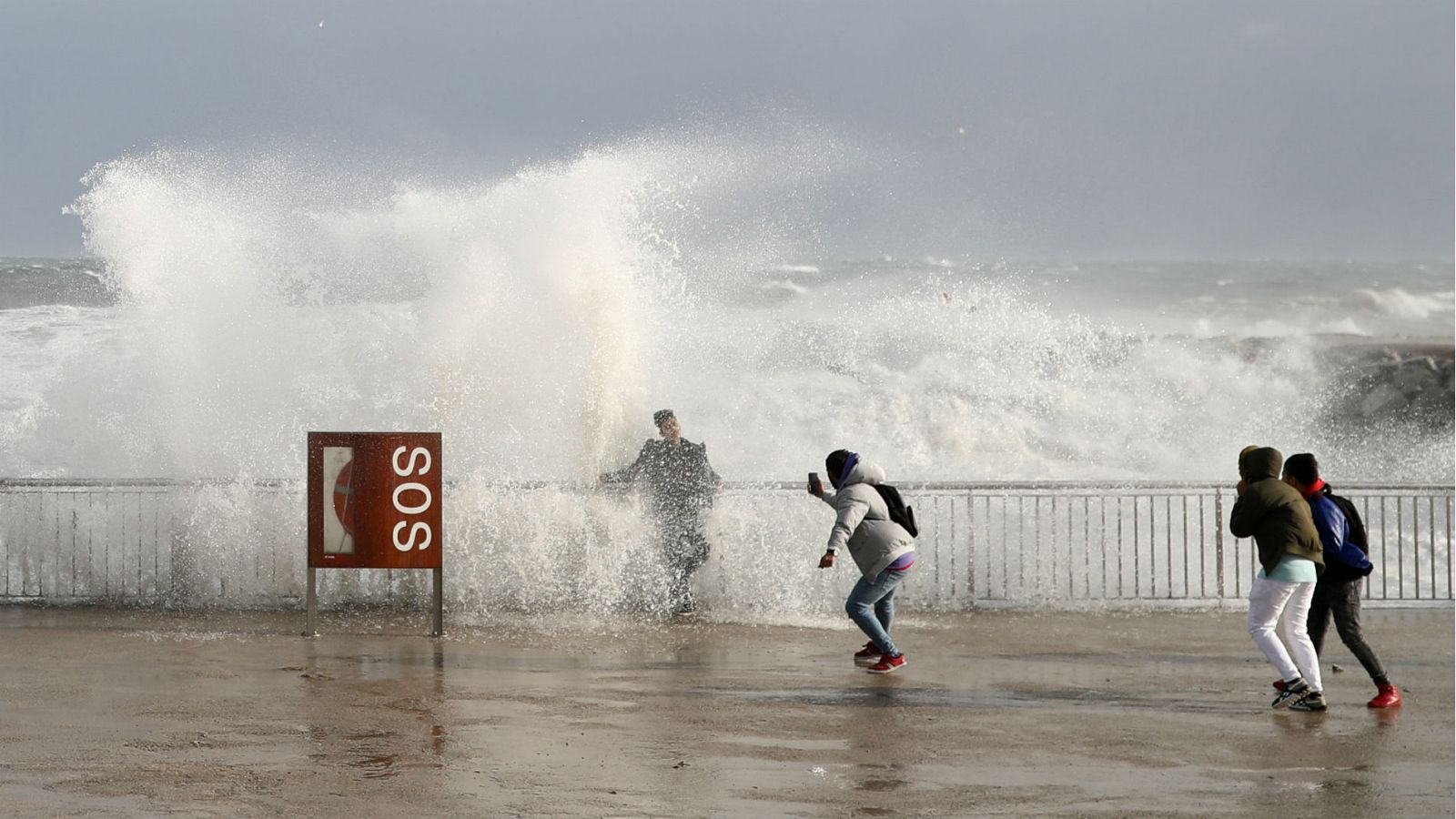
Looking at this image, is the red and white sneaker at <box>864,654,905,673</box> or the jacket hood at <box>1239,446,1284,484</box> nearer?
the jacket hood at <box>1239,446,1284,484</box>

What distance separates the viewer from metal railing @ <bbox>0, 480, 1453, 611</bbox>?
14125 millimetres

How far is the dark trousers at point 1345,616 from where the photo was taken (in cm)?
941

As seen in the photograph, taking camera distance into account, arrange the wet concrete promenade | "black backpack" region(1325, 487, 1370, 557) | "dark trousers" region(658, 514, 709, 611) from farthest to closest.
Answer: "dark trousers" region(658, 514, 709, 611), "black backpack" region(1325, 487, 1370, 557), the wet concrete promenade

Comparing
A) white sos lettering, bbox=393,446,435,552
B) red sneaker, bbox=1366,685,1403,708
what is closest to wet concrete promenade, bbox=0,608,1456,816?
red sneaker, bbox=1366,685,1403,708

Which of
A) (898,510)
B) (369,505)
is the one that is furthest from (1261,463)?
(369,505)

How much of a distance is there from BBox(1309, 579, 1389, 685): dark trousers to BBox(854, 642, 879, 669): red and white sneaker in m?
2.79

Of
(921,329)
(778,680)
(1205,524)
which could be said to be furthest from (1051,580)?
(921,329)

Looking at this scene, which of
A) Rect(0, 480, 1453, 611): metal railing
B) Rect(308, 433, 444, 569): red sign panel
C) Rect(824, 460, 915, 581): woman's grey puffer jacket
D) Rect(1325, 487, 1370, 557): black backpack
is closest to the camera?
Rect(1325, 487, 1370, 557): black backpack

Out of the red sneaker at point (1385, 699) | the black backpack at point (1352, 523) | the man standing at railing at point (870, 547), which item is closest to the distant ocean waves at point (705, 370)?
the man standing at railing at point (870, 547)

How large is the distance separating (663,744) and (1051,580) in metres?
8.09

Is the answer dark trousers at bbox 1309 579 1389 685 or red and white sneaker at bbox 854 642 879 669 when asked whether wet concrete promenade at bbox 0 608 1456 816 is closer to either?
red and white sneaker at bbox 854 642 879 669

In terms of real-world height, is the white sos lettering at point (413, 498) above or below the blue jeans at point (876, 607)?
above

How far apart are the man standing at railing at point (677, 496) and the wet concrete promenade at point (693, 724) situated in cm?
94

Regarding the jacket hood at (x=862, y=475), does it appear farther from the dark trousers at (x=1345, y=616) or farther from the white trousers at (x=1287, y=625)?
the dark trousers at (x=1345, y=616)
